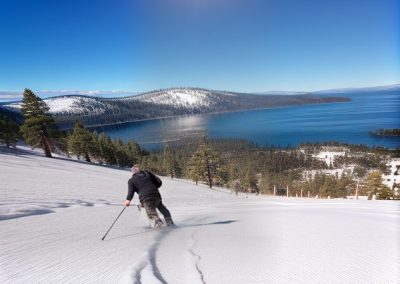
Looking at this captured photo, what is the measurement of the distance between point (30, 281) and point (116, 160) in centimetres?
6626

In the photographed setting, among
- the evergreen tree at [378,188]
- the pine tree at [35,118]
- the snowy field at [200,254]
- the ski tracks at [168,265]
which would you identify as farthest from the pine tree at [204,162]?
the ski tracks at [168,265]

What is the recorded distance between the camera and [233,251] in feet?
13.0

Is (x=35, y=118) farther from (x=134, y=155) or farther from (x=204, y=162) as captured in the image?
(x=134, y=155)

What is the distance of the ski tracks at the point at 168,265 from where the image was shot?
9.21ft

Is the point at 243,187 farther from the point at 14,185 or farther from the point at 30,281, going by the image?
the point at 30,281

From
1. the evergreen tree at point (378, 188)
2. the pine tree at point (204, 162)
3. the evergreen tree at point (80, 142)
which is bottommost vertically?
the evergreen tree at point (378, 188)

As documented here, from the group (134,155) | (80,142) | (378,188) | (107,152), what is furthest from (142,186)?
(134,155)

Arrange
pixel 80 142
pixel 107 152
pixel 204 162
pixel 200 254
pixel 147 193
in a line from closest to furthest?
pixel 200 254 < pixel 147 193 < pixel 204 162 < pixel 80 142 < pixel 107 152

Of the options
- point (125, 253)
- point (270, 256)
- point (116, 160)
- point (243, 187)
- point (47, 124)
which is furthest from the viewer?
point (243, 187)

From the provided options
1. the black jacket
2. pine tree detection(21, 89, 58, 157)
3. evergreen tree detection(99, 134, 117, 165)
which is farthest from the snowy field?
evergreen tree detection(99, 134, 117, 165)

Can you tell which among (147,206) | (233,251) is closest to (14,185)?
(147,206)

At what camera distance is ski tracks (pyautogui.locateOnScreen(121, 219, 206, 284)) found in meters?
2.81

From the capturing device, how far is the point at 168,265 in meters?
3.30

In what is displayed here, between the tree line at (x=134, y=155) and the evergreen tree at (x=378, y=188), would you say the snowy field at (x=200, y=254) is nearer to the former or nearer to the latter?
the tree line at (x=134, y=155)
